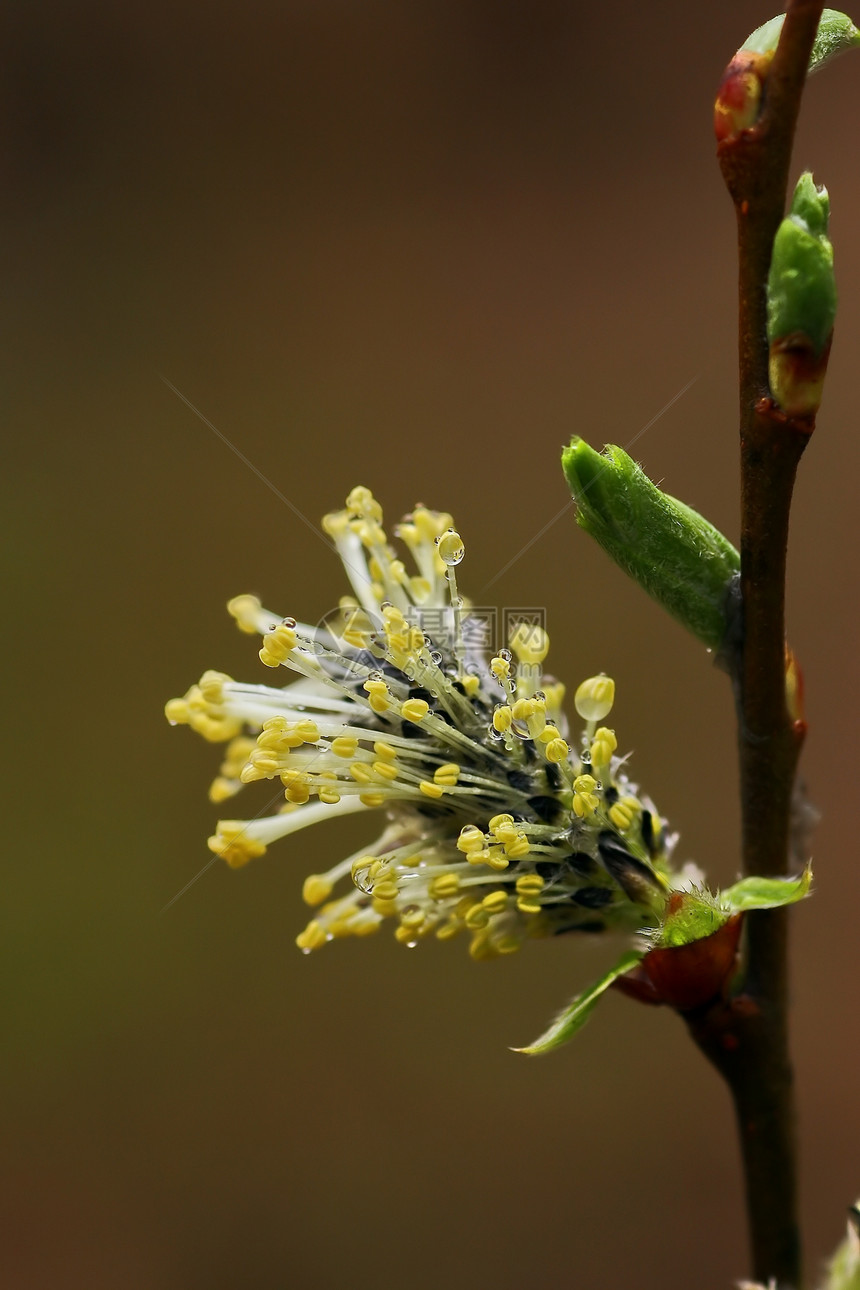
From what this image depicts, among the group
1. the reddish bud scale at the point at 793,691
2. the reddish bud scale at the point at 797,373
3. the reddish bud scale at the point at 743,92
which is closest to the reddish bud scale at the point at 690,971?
the reddish bud scale at the point at 793,691

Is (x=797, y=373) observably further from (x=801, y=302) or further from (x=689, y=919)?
(x=689, y=919)

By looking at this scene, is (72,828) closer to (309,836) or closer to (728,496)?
(309,836)

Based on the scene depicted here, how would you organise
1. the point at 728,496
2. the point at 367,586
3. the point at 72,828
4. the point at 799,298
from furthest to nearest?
the point at 72,828
the point at 728,496
the point at 367,586
the point at 799,298

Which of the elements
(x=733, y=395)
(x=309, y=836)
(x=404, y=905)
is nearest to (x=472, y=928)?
(x=404, y=905)

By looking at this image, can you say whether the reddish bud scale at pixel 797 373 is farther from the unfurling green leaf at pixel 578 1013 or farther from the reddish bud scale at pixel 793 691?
the unfurling green leaf at pixel 578 1013

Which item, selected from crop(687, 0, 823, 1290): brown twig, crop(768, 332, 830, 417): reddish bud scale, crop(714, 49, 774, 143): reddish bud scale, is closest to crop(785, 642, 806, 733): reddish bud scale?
crop(687, 0, 823, 1290): brown twig
